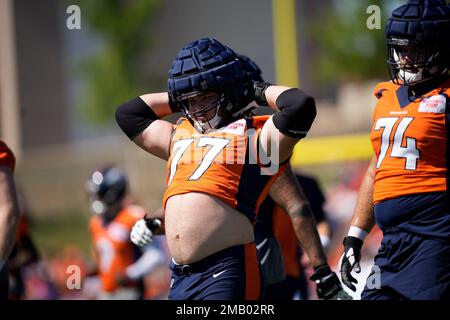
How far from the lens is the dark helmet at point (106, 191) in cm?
799

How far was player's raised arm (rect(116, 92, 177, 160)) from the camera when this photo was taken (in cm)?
459

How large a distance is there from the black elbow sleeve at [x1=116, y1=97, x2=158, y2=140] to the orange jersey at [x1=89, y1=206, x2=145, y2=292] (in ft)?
10.4

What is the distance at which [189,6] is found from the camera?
2284 centimetres

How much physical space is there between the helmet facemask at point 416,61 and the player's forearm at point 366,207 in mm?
476

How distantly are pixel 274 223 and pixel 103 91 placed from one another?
54.7ft

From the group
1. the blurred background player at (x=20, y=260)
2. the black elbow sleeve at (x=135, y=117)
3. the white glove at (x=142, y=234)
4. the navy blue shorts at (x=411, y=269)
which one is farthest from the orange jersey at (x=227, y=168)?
the blurred background player at (x=20, y=260)

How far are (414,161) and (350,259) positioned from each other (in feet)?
1.96

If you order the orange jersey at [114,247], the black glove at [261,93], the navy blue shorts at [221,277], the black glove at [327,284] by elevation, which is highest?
the black glove at [261,93]

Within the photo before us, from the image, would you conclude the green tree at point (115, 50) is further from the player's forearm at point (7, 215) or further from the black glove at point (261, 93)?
the black glove at point (261, 93)

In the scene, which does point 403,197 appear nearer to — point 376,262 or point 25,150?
point 376,262

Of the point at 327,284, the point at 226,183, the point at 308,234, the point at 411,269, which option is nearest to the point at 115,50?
the point at 308,234

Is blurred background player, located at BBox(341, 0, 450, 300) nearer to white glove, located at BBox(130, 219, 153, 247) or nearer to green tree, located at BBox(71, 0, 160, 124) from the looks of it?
white glove, located at BBox(130, 219, 153, 247)

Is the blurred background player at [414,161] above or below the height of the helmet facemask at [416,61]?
below

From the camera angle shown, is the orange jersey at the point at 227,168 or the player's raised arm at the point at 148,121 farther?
the player's raised arm at the point at 148,121
